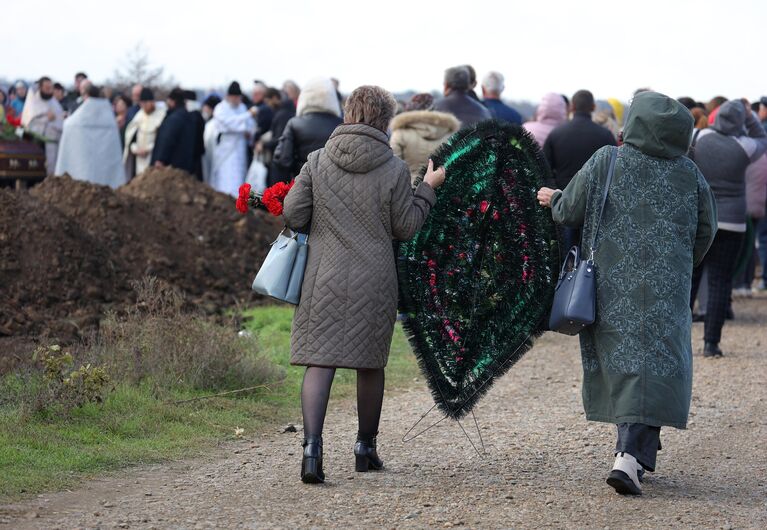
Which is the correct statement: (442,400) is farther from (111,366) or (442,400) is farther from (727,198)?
(727,198)

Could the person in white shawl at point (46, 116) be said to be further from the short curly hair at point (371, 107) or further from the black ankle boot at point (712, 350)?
the short curly hair at point (371, 107)

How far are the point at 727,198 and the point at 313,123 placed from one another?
3.86m

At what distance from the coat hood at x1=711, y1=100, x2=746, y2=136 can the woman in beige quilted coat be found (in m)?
6.35

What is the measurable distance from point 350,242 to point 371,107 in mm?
680

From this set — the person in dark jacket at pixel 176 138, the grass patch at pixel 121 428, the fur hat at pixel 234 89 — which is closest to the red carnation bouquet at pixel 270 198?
the grass patch at pixel 121 428

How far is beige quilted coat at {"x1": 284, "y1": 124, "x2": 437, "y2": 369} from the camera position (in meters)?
6.79

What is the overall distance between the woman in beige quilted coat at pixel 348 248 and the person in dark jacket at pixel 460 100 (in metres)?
6.44

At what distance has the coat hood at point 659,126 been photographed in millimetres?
6816

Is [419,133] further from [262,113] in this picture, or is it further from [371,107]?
[262,113]

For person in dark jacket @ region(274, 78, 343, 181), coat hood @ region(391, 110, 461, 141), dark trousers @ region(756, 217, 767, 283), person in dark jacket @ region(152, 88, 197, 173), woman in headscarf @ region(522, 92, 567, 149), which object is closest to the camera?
coat hood @ region(391, 110, 461, 141)

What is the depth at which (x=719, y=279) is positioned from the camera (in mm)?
12023

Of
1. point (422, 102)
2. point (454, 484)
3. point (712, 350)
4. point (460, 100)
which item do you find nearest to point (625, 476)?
point (454, 484)

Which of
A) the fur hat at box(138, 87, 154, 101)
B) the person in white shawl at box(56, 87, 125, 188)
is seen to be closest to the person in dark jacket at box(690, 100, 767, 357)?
the fur hat at box(138, 87, 154, 101)

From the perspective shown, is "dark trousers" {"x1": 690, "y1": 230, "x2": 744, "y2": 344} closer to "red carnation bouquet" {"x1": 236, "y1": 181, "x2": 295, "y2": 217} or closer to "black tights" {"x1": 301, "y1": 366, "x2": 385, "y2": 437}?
"black tights" {"x1": 301, "y1": 366, "x2": 385, "y2": 437}
